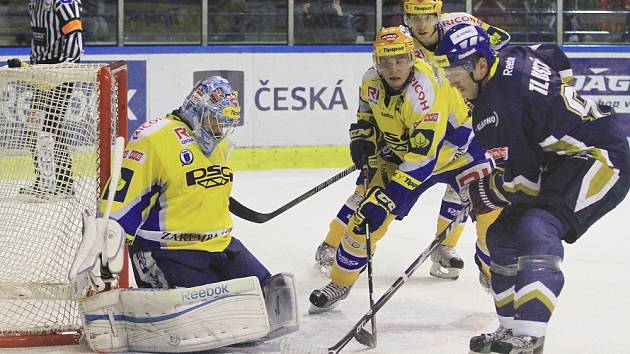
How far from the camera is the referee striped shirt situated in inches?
241

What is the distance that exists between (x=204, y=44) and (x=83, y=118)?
3810 millimetres

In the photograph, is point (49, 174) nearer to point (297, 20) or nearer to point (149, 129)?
point (149, 129)

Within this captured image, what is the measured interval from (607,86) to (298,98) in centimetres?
190

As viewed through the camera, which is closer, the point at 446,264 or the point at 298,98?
the point at 446,264

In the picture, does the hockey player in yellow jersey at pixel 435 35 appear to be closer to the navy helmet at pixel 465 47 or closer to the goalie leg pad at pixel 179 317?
the navy helmet at pixel 465 47

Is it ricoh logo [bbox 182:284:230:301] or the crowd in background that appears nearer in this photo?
ricoh logo [bbox 182:284:230:301]

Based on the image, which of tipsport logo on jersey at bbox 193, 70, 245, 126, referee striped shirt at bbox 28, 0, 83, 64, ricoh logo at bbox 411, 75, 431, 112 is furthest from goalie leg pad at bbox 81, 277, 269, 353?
tipsport logo on jersey at bbox 193, 70, 245, 126

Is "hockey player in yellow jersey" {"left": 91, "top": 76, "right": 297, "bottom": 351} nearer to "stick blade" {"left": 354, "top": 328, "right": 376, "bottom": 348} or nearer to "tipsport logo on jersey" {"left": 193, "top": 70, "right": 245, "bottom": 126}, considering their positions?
"stick blade" {"left": 354, "top": 328, "right": 376, "bottom": 348}

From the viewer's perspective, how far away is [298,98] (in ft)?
24.5

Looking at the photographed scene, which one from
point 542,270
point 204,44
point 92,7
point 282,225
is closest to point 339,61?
point 204,44

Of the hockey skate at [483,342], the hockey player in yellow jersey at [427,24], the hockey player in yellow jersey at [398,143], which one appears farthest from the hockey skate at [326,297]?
the hockey player in yellow jersey at [427,24]

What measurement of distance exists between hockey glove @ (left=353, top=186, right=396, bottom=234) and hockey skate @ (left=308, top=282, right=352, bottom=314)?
0.86 ft

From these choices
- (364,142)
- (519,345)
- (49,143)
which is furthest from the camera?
(364,142)

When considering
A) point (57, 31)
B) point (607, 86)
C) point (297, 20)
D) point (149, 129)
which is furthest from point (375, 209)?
A: point (607, 86)
